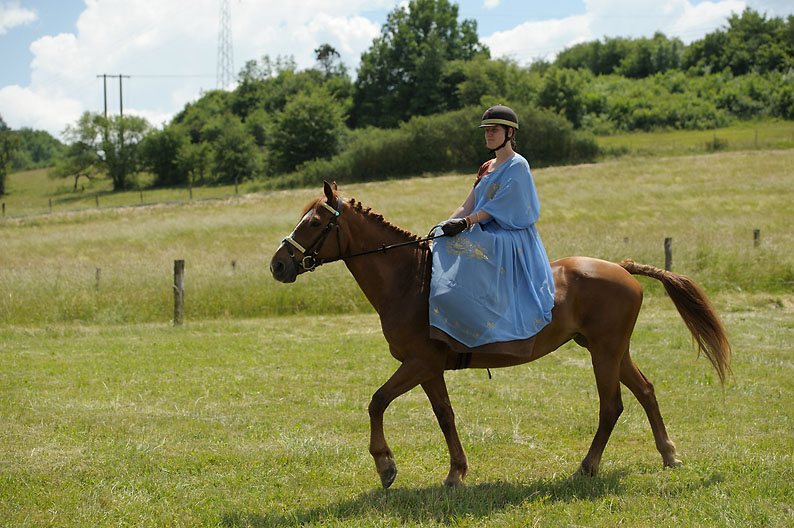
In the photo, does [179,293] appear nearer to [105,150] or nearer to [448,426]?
[448,426]

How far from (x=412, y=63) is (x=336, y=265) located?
232 feet

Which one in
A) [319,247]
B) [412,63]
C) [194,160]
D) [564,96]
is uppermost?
[412,63]

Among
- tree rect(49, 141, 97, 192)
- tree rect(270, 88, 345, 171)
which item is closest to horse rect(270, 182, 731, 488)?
tree rect(270, 88, 345, 171)

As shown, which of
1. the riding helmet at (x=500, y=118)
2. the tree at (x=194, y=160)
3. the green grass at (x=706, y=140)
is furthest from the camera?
the tree at (x=194, y=160)

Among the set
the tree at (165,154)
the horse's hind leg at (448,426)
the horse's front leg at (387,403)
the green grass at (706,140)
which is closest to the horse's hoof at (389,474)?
the horse's front leg at (387,403)

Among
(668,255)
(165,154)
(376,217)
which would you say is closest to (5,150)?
(165,154)

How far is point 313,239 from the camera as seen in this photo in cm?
510

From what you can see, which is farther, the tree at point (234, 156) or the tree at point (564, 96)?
the tree at point (234, 156)

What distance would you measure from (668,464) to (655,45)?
9475 centimetres

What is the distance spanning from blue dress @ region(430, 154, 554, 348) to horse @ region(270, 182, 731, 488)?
203 mm

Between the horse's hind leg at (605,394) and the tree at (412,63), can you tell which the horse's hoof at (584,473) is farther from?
the tree at (412,63)

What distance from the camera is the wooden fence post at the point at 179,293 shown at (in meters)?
13.7

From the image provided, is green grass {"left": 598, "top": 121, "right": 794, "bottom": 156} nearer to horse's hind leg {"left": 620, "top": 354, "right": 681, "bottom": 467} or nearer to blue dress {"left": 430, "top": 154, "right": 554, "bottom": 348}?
horse's hind leg {"left": 620, "top": 354, "right": 681, "bottom": 467}

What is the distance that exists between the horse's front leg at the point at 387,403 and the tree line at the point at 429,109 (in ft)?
154
